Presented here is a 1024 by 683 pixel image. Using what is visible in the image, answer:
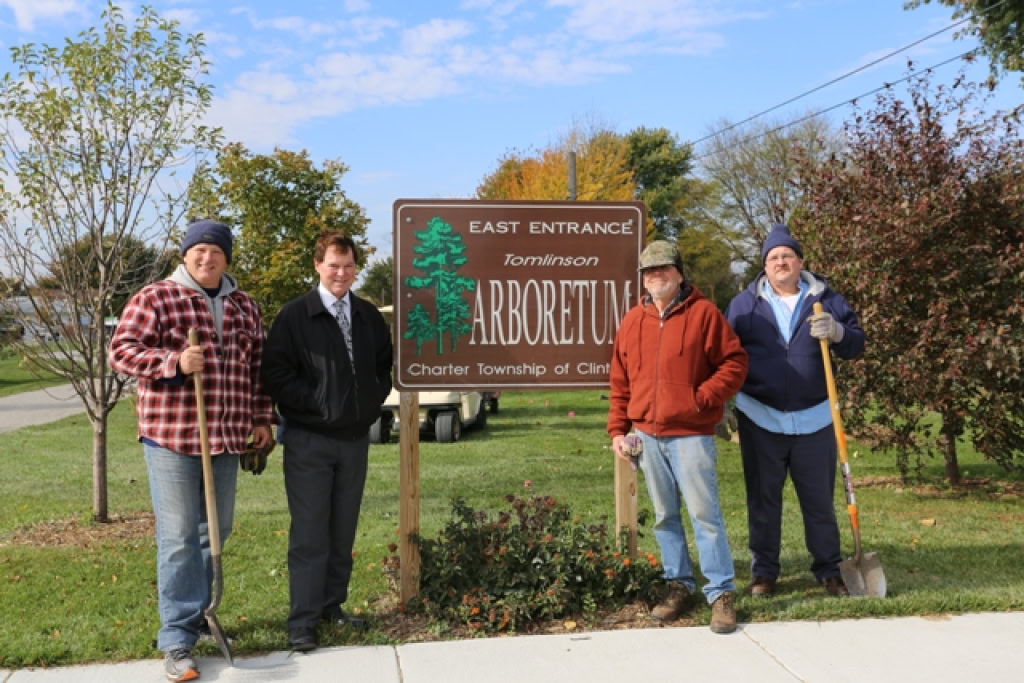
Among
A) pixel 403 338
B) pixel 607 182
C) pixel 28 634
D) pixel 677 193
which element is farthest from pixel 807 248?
pixel 677 193

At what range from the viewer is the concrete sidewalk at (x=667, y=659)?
410cm

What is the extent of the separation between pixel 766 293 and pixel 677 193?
1865 inches

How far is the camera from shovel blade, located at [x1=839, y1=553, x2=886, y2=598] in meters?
5.09

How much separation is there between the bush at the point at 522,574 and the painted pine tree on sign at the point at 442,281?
0.94 m

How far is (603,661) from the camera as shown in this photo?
427cm

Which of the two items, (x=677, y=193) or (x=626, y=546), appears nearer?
(x=626, y=546)

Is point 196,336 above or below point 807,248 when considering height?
below

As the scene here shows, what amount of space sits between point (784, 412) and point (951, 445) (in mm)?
4836

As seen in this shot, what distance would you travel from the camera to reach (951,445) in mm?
9078

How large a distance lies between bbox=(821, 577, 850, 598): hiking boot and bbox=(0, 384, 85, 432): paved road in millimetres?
13647

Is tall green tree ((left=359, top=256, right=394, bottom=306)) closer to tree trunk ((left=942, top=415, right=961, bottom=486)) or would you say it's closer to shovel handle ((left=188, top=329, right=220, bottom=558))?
tree trunk ((left=942, top=415, right=961, bottom=486))

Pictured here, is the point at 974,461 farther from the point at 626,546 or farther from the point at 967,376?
the point at 626,546

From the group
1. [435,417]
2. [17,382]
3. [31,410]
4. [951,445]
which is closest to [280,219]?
[435,417]

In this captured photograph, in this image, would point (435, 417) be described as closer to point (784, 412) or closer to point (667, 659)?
point (784, 412)
